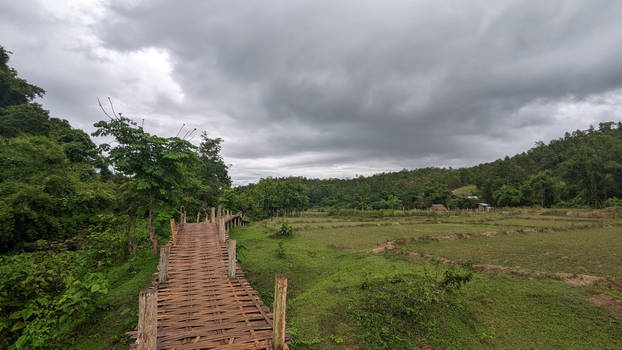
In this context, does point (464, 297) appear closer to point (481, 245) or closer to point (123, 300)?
point (481, 245)

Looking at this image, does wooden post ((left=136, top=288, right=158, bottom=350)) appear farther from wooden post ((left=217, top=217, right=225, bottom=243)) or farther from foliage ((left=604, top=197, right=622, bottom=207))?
foliage ((left=604, top=197, right=622, bottom=207))

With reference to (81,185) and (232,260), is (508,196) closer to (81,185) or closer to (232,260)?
(232,260)

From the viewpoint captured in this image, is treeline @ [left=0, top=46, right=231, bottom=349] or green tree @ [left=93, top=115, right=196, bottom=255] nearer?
treeline @ [left=0, top=46, right=231, bottom=349]

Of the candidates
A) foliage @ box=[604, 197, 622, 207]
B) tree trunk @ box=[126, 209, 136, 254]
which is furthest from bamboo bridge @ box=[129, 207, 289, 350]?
foliage @ box=[604, 197, 622, 207]

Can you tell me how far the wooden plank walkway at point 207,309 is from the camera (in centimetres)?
459

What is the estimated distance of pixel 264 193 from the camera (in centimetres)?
4462

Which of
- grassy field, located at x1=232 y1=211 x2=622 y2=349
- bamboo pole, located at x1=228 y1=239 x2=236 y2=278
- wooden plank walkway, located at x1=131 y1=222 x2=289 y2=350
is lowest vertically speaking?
grassy field, located at x1=232 y1=211 x2=622 y2=349

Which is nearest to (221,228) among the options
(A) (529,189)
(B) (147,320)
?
(B) (147,320)

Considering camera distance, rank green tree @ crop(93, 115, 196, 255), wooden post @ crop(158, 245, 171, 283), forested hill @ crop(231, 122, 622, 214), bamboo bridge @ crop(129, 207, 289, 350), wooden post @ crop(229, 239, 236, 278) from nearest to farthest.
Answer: bamboo bridge @ crop(129, 207, 289, 350)
wooden post @ crop(158, 245, 171, 283)
wooden post @ crop(229, 239, 236, 278)
green tree @ crop(93, 115, 196, 255)
forested hill @ crop(231, 122, 622, 214)

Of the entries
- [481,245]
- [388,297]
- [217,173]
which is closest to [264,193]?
[217,173]

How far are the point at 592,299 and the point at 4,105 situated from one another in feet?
160

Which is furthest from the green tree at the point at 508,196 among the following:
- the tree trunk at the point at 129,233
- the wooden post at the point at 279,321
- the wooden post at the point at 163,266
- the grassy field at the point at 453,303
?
the tree trunk at the point at 129,233

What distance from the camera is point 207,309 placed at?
5.81m

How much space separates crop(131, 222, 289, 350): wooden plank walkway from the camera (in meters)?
4.59
